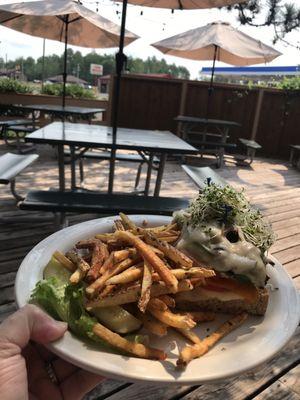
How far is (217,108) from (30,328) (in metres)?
11.8

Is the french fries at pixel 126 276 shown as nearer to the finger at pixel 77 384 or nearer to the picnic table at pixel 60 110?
the finger at pixel 77 384

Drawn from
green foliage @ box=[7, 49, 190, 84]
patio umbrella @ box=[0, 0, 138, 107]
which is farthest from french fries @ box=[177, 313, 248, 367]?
green foliage @ box=[7, 49, 190, 84]

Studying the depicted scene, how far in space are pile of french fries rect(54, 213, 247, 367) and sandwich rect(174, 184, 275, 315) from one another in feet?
0.18

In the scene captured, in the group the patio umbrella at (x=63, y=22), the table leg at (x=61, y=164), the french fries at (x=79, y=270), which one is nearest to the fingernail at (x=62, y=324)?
the french fries at (x=79, y=270)

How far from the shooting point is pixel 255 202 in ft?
19.6

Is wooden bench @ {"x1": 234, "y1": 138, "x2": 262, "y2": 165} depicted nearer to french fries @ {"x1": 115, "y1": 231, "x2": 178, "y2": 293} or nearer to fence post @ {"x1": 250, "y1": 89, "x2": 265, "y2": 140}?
fence post @ {"x1": 250, "y1": 89, "x2": 265, "y2": 140}

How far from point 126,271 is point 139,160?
4687 mm

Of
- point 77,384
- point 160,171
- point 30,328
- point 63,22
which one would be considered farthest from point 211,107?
point 30,328

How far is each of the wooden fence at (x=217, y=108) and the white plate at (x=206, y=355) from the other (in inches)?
429

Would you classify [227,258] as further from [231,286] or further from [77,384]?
[77,384]

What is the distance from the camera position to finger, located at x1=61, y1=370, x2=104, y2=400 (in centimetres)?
141

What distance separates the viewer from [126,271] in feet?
4.19

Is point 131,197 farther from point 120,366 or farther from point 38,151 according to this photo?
point 38,151

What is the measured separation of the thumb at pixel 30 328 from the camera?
1.04 metres
